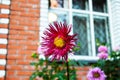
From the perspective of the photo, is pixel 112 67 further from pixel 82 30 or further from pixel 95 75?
pixel 95 75

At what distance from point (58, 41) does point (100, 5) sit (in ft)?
10.3

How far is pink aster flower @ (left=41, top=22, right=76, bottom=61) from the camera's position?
981 millimetres

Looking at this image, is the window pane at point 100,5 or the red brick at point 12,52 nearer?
the red brick at point 12,52

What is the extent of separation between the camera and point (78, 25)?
12.3ft

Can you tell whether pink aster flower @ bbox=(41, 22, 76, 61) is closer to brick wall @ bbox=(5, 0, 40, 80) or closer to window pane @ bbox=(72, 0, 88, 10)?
brick wall @ bbox=(5, 0, 40, 80)

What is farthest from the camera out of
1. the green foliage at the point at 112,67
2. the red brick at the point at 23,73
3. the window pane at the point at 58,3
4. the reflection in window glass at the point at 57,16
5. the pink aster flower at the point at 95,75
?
the window pane at the point at 58,3

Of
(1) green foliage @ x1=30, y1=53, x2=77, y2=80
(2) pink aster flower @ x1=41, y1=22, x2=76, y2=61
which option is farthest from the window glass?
(2) pink aster flower @ x1=41, y1=22, x2=76, y2=61

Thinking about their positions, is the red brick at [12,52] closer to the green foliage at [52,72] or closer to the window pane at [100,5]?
the green foliage at [52,72]

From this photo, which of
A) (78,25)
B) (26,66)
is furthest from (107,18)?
(26,66)

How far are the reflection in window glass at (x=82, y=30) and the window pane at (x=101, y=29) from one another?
167mm

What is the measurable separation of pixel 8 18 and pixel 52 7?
830 mm

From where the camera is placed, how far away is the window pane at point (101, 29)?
380 cm

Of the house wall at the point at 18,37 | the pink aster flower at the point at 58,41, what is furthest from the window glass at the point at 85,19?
the pink aster flower at the point at 58,41

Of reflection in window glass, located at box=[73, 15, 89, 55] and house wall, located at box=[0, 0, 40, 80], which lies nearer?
house wall, located at box=[0, 0, 40, 80]
